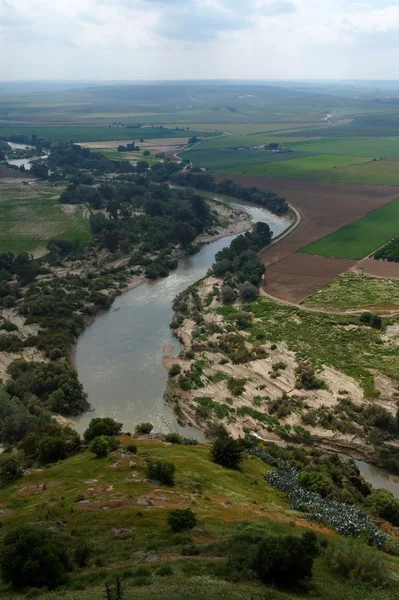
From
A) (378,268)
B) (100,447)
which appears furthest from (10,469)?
(378,268)

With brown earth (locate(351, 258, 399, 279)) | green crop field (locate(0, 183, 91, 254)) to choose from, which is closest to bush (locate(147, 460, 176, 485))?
brown earth (locate(351, 258, 399, 279))

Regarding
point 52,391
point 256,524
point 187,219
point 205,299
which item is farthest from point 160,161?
point 256,524

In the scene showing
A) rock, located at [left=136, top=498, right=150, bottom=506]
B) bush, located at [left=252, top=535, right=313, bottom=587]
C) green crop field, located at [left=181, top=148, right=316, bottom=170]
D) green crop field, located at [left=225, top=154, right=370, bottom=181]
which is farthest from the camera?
green crop field, located at [left=181, top=148, right=316, bottom=170]

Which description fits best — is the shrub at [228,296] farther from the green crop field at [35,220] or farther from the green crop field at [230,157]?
the green crop field at [230,157]

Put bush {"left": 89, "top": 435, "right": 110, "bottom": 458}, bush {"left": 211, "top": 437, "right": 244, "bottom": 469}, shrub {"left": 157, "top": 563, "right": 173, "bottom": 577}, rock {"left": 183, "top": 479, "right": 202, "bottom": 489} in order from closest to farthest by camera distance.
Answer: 1. shrub {"left": 157, "top": 563, "right": 173, "bottom": 577}
2. rock {"left": 183, "top": 479, "right": 202, "bottom": 489}
3. bush {"left": 89, "top": 435, "right": 110, "bottom": 458}
4. bush {"left": 211, "top": 437, "right": 244, "bottom": 469}

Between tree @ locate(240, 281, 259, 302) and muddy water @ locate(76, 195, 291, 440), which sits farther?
tree @ locate(240, 281, 259, 302)

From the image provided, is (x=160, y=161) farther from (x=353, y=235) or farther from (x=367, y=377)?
(x=367, y=377)

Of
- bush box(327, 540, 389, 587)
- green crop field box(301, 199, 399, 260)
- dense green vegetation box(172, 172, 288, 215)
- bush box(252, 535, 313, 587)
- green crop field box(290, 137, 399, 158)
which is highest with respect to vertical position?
green crop field box(290, 137, 399, 158)

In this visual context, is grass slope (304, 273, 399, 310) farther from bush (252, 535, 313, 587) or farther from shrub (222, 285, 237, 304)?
bush (252, 535, 313, 587)

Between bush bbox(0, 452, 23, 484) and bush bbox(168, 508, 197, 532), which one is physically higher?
bush bbox(168, 508, 197, 532)
